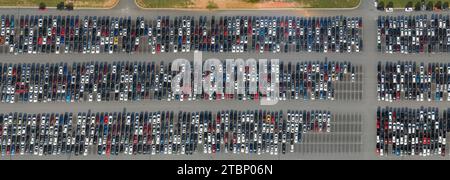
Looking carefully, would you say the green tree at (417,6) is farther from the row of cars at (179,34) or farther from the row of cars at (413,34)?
the row of cars at (179,34)

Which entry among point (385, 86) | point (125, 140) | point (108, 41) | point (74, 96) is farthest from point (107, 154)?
point (385, 86)

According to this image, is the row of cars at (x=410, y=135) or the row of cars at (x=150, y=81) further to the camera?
the row of cars at (x=410, y=135)

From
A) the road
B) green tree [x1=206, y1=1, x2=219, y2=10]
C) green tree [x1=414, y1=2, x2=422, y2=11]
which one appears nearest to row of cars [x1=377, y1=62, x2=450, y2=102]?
the road

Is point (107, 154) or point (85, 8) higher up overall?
point (85, 8)

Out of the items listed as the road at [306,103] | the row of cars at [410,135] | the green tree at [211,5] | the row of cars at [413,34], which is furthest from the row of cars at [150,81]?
the green tree at [211,5]
